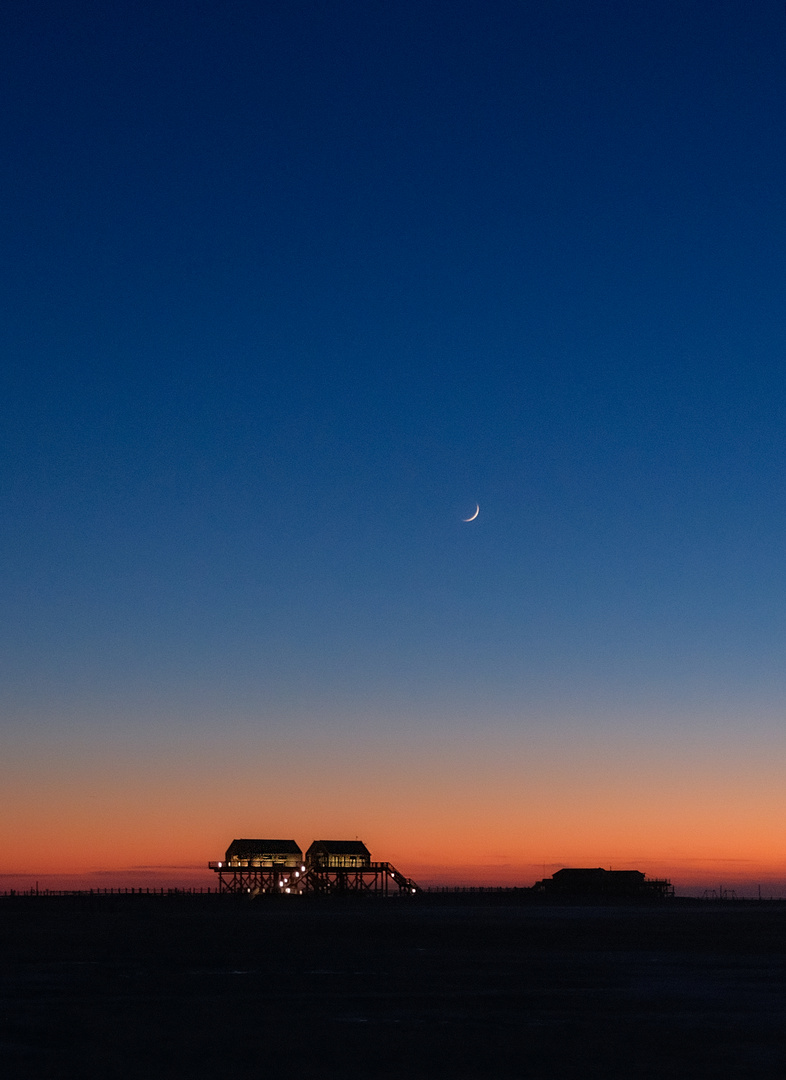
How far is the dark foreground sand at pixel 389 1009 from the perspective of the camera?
3209 cm

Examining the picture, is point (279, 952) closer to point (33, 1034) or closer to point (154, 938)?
point (154, 938)

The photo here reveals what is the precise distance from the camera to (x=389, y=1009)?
4194 centimetres

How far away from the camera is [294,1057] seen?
108ft

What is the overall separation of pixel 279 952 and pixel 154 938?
63.6 ft

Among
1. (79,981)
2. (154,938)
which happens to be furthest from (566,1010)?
(154,938)

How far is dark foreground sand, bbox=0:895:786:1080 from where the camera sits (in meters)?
32.1

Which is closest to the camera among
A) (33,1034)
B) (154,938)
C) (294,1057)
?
(294,1057)

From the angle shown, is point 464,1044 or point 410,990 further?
point 410,990

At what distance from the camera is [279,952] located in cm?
6769

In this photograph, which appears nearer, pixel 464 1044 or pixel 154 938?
pixel 464 1044

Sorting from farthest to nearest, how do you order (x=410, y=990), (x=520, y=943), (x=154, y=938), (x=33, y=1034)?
(x=154, y=938) → (x=520, y=943) → (x=410, y=990) → (x=33, y=1034)

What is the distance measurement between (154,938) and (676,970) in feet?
129

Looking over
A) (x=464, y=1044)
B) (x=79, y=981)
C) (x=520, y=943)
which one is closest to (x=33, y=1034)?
(x=464, y=1044)

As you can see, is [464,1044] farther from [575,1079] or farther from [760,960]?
[760,960]
